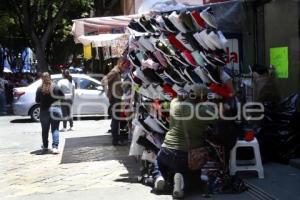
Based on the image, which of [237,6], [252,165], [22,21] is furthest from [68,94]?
[22,21]

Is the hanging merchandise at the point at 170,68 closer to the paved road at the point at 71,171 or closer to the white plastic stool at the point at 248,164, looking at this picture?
the white plastic stool at the point at 248,164

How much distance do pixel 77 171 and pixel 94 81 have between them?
9.67 m

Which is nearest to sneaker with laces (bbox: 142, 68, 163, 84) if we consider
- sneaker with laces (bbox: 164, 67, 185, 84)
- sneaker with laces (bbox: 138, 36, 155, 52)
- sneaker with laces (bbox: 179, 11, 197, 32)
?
sneaker with laces (bbox: 164, 67, 185, 84)

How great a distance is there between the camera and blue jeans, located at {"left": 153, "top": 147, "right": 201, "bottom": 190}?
287 inches

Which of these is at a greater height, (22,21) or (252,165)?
(22,21)

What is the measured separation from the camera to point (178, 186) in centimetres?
721

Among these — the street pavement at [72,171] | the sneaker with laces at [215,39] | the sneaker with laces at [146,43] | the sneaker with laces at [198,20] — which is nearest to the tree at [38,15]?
the street pavement at [72,171]

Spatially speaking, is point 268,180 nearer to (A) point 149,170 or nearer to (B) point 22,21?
(A) point 149,170

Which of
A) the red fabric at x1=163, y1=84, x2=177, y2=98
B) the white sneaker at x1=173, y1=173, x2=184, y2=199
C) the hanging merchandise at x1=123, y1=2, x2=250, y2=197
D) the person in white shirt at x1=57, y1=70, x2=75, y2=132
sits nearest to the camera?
the white sneaker at x1=173, y1=173, x2=184, y2=199

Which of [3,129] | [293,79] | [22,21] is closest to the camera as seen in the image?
[293,79]

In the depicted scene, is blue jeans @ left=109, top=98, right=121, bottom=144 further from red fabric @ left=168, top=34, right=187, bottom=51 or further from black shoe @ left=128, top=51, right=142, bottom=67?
red fabric @ left=168, top=34, right=187, bottom=51

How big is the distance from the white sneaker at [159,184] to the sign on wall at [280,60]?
4043 millimetres

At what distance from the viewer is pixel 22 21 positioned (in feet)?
96.1

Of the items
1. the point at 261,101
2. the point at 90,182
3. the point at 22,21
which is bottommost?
the point at 90,182
